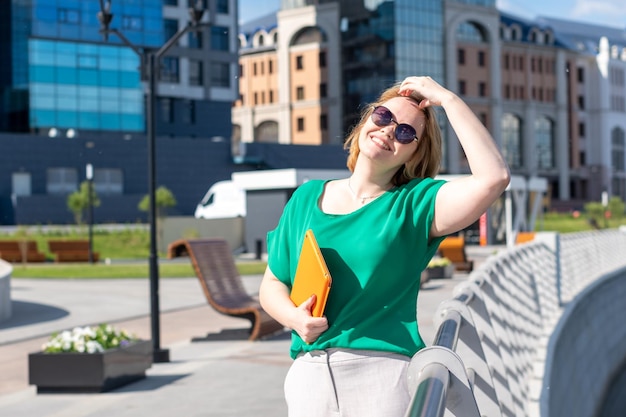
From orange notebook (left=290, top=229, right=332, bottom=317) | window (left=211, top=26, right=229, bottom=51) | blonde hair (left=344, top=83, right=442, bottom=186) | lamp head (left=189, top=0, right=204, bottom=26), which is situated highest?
window (left=211, top=26, right=229, bottom=51)

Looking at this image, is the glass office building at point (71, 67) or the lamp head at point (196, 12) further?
the glass office building at point (71, 67)

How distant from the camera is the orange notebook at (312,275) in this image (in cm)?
298

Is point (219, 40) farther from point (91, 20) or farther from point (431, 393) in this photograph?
point (431, 393)

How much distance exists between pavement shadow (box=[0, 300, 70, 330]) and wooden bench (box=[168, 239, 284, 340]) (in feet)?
12.4

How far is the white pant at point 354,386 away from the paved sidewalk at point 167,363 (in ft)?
2.77

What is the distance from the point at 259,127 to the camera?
98.0 m

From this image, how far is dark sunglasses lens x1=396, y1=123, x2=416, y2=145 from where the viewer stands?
3199 mm

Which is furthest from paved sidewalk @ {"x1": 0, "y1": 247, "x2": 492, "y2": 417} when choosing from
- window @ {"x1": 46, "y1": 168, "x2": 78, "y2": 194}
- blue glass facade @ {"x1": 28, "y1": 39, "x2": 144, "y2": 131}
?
blue glass facade @ {"x1": 28, "y1": 39, "x2": 144, "y2": 131}

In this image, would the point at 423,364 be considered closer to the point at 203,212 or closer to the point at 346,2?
the point at 203,212

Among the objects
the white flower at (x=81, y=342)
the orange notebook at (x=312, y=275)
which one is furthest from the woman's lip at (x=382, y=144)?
the white flower at (x=81, y=342)

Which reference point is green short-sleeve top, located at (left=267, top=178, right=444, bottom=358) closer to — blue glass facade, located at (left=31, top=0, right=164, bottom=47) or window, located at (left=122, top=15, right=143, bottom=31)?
blue glass facade, located at (left=31, top=0, right=164, bottom=47)

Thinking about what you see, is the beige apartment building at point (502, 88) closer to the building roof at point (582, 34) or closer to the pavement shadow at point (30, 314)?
the building roof at point (582, 34)

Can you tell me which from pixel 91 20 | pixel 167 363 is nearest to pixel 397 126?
pixel 167 363

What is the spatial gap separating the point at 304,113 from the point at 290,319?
90849 millimetres
